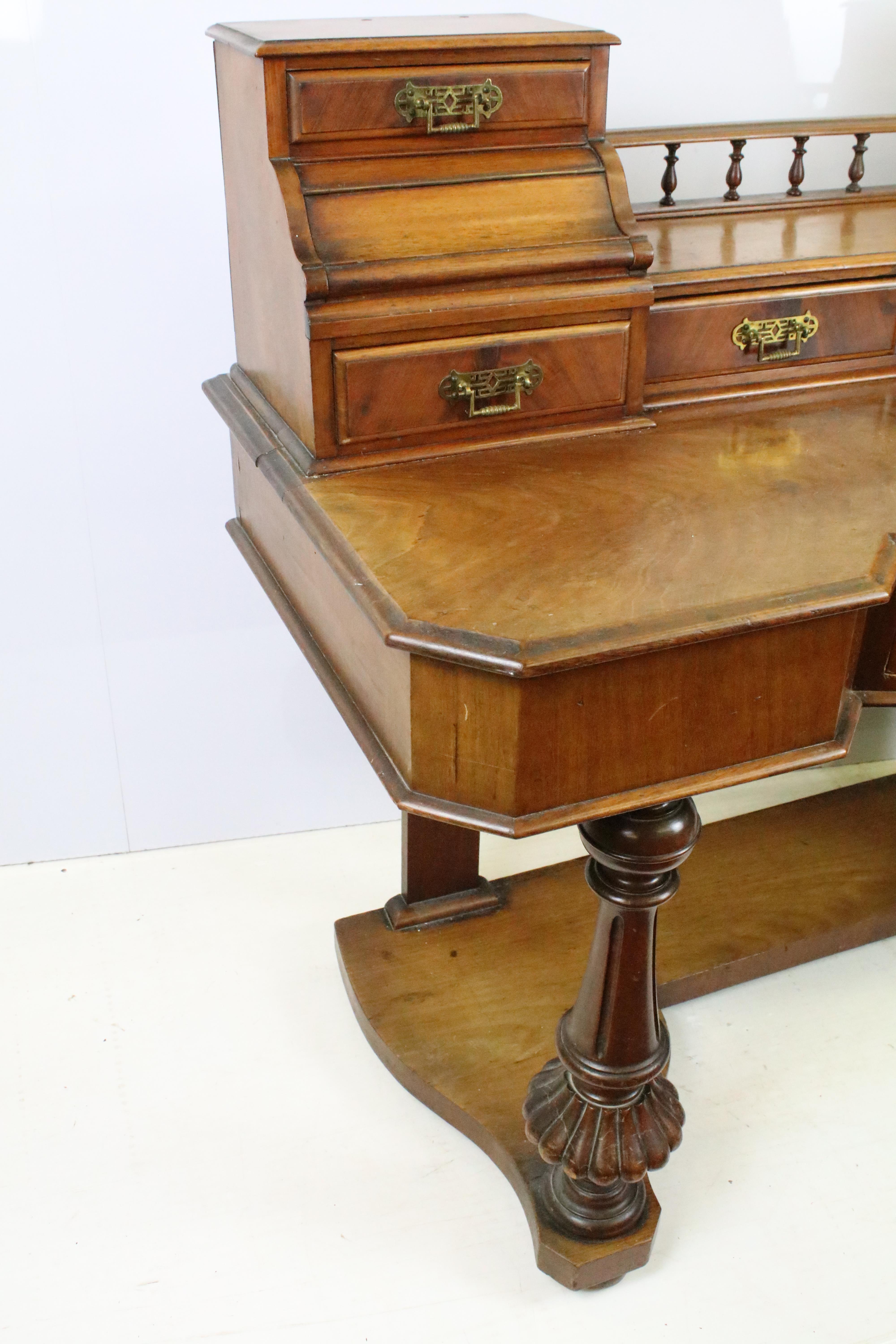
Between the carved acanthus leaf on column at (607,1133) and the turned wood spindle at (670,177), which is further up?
the turned wood spindle at (670,177)

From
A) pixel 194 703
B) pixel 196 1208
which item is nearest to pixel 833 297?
pixel 194 703

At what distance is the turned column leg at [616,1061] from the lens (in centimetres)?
137

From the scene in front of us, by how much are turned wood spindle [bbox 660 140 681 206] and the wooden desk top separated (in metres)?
0.48

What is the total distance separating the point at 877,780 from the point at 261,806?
130cm

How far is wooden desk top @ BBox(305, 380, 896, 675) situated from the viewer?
1.16 metres

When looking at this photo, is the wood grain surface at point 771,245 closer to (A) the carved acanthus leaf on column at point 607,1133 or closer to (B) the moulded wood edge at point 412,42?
(B) the moulded wood edge at point 412,42

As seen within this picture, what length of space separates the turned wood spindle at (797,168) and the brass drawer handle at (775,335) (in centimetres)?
43

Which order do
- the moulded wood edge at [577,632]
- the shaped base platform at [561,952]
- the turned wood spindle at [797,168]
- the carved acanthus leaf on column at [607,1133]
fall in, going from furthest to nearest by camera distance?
1. the turned wood spindle at [797,168]
2. the shaped base platform at [561,952]
3. the carved acanthus leaf on column at [607,1133]
4. the moulded wood edge at [577,632]

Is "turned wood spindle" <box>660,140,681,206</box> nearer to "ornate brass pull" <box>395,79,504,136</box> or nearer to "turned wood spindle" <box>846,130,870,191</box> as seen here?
"turned wood spindle" <box>846,130,870,191</box>

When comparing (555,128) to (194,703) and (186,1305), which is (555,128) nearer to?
(194,703)

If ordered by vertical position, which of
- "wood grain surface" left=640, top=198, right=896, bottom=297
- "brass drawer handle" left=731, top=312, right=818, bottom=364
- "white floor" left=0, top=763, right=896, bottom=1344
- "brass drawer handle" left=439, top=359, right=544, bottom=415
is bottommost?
"white floor" left=0, top=763, right=896, bottom=1344

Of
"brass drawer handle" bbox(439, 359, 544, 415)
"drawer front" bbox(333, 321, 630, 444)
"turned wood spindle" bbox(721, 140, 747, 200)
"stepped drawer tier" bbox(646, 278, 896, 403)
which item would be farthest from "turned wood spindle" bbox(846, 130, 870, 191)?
"brass drawer handle" bbox(439, 359, 544, 415)

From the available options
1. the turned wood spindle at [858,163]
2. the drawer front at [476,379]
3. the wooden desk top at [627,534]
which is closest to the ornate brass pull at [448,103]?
the drawer front at [476,379]

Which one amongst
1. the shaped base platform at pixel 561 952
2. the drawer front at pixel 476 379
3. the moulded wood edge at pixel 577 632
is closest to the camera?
the moulded wood edge at pixel 577 632
